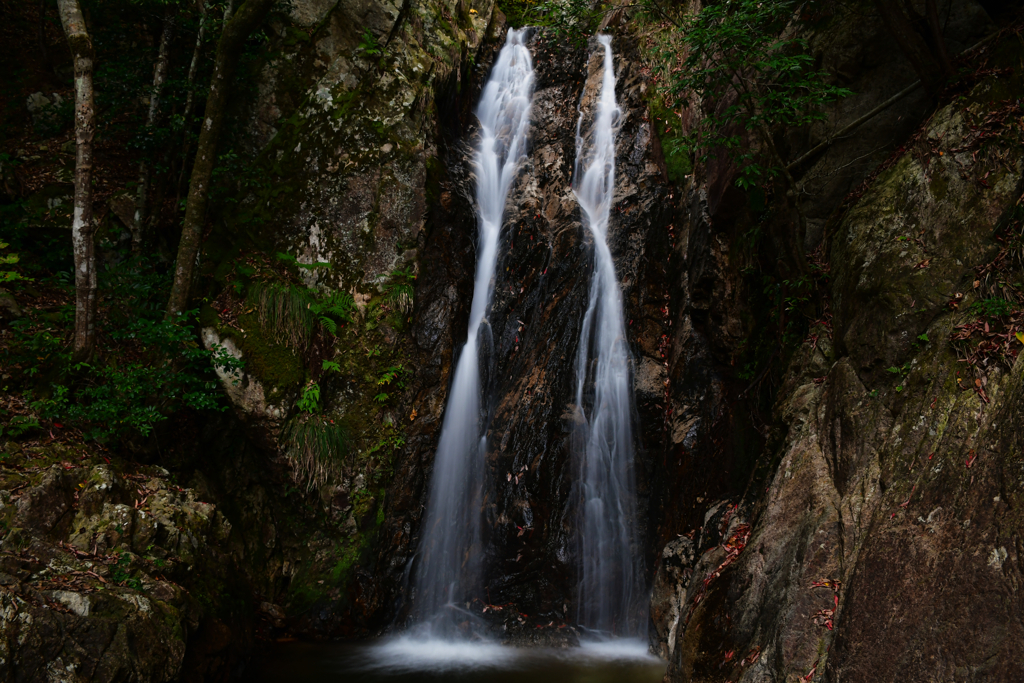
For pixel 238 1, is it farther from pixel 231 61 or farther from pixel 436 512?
pixel 436 512

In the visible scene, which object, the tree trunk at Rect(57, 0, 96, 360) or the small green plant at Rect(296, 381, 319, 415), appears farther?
the small green plant at Rect(296, 381, 319, 415)

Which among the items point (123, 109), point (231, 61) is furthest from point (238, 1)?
point (123, 109)

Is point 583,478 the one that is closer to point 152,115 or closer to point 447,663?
point 447,663

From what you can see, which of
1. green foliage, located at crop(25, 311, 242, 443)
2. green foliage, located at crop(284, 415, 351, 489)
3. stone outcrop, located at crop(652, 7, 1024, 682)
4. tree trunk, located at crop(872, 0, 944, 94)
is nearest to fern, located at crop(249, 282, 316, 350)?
green foliage, located at crop(25, 311, 242, 443)

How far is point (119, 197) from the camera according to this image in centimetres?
775

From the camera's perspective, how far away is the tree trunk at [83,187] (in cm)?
602

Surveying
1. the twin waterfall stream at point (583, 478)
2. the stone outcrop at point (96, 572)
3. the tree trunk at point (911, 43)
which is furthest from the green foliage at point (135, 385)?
the tree trunk at point (911, 43)

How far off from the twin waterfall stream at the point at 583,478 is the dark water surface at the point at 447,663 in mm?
361

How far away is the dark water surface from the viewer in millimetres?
6047

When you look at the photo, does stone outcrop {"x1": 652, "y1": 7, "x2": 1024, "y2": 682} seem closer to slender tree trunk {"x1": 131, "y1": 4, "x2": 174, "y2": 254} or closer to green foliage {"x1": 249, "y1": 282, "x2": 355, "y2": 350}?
green foliage {"x1": 249, "y1": 282, "x2": 355, "y2": 350}

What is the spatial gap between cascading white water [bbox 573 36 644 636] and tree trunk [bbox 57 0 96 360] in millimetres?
6076

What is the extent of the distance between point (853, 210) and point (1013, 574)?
3779 millimetres

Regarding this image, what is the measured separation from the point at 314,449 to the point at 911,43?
784cm

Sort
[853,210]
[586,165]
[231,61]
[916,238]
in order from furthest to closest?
1. [586,165]
2. [231,61]
3. [853,210]
4. [916,238]
